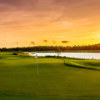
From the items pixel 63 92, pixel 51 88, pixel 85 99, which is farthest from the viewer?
pixel 51 88

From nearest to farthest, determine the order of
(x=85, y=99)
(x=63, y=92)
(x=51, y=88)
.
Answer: (x=85, y=99) < (x=63, y=92) < (x=51, y=88)

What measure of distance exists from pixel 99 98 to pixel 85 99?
548 mm

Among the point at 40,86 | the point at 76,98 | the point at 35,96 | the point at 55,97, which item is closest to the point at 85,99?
the point at 76,98

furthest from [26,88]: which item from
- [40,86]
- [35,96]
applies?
[35,96]

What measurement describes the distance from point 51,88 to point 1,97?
2.42m

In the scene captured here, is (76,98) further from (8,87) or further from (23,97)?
(8,87)

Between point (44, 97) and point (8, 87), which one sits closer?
point (44, 97)

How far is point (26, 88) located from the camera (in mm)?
9031

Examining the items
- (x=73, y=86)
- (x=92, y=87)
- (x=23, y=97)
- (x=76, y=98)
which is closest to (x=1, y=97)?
(x=23, y=97)

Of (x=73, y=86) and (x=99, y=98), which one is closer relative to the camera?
(x=99, y=98)

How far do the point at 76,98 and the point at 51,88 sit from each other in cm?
186

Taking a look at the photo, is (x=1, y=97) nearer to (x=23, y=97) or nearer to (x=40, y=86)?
(x=23, y=97)

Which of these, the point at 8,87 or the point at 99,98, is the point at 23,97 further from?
the point at 99,98

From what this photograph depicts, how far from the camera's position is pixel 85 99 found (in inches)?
283
